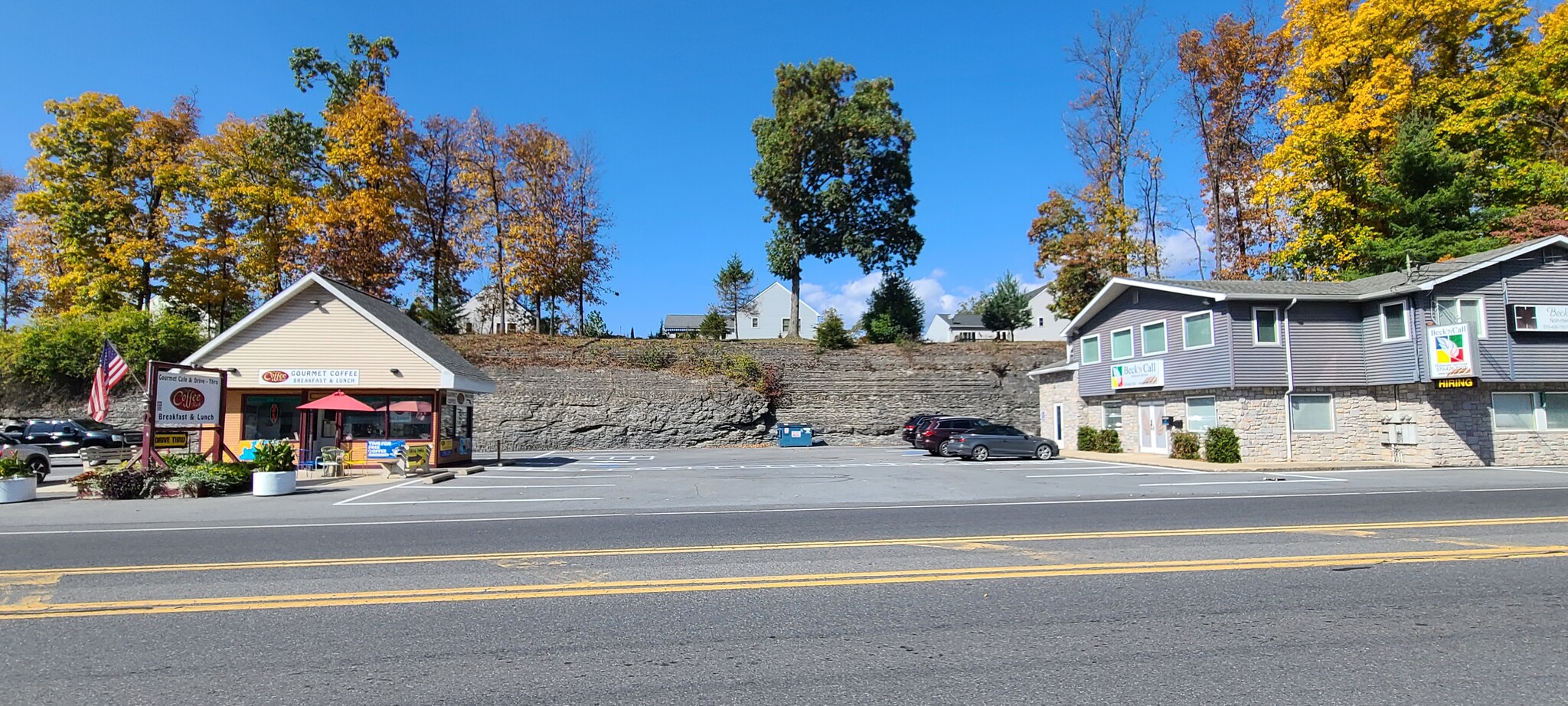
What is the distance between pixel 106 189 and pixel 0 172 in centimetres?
1614

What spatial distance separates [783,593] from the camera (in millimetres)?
6793

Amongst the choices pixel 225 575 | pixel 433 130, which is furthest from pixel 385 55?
pixel 225 575

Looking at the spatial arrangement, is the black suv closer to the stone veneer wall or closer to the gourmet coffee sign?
the gourmet coffee sign

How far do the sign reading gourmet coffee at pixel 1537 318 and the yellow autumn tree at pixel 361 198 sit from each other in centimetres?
4388

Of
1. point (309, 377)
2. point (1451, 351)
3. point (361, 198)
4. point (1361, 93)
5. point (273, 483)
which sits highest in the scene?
point (1361, 93)

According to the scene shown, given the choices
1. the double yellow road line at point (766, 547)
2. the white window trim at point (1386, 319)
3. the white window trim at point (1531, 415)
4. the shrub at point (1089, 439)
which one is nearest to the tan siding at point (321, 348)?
the double yellow road line at point (766, 547)

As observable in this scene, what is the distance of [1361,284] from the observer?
27062 millimetres

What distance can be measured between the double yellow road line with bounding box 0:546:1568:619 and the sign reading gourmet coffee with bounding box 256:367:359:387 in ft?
68.1

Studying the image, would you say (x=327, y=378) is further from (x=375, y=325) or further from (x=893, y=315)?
(x=893, y=315)

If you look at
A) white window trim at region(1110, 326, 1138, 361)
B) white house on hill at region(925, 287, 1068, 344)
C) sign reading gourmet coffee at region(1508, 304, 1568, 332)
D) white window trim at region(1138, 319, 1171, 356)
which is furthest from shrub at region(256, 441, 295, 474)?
white house on hill at region(925, 287, 1068, 344)

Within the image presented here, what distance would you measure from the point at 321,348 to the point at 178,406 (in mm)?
6957

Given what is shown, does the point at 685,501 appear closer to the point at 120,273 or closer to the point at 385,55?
the point at 120,273

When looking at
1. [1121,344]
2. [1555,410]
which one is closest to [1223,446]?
[1121,344]

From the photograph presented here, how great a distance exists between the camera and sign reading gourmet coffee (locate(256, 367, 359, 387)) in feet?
84.1
